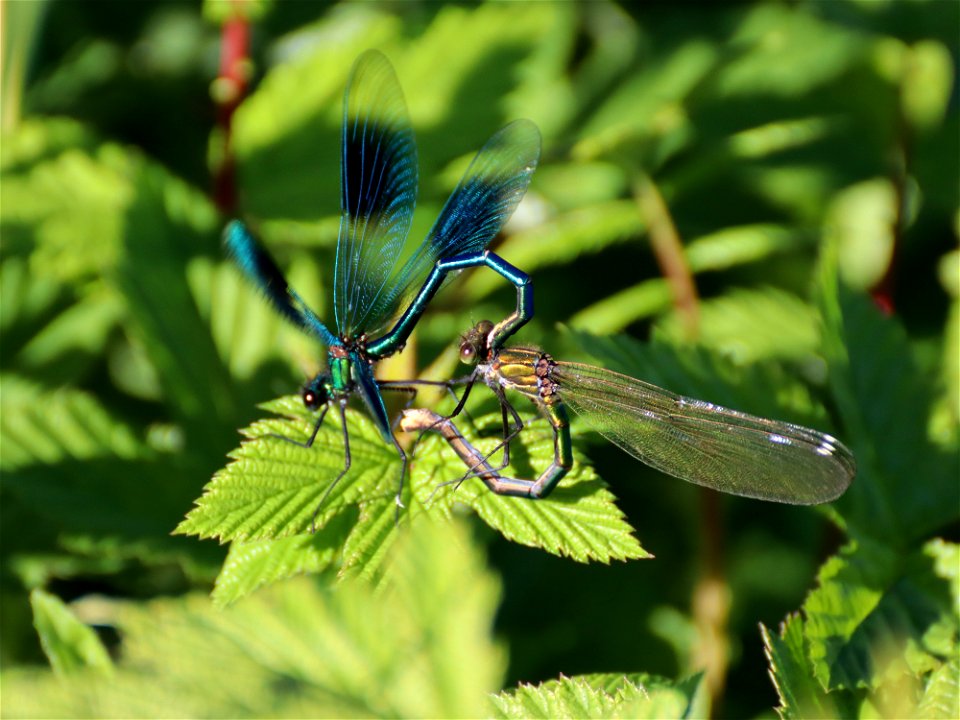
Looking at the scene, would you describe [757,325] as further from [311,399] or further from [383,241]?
[311,399]

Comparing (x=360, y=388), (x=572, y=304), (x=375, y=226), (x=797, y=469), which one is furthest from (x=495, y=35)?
(x=797, y=469)

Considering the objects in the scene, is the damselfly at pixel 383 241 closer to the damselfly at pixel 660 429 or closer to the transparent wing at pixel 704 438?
the damselfly at pixel 660 429

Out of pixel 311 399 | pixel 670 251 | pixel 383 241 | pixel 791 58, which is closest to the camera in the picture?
pixel 311 399

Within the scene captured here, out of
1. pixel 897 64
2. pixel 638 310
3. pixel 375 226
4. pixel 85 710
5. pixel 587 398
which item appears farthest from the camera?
pixel 897 64

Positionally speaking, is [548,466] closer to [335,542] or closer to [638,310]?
[335,542]

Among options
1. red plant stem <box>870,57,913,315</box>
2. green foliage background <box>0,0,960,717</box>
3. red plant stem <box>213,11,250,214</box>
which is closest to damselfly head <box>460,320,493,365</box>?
green foliage background <box>0,0,960,717</box>

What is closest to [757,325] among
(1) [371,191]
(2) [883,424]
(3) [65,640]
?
(2) [883,424]
